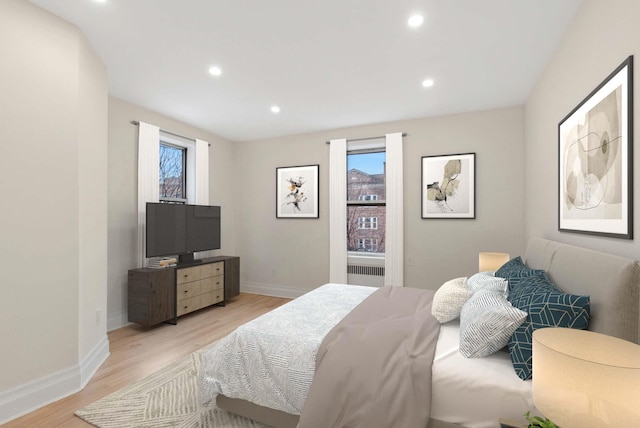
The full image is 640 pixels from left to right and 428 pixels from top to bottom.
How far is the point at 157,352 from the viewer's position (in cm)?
300

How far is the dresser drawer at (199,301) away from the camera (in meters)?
3.89

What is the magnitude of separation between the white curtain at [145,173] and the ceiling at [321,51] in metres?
0.36

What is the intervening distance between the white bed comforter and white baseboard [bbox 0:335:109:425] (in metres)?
1.21

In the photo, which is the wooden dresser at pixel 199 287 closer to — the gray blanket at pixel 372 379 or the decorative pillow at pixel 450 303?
the gray blanket at pixel 372 379

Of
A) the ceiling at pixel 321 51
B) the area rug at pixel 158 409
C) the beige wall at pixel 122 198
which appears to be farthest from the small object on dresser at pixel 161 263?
the ceiling at pixel 321 51

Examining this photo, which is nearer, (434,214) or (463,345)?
(463,345)

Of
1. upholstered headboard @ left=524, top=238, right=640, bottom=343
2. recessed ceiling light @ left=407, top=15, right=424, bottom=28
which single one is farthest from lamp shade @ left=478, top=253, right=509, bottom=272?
recessed ceiling light @ left=407, top=15, right=424, bottom=28

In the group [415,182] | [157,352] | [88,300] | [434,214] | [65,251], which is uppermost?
[415,182]

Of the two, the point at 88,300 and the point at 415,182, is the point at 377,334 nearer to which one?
the point at 88,300

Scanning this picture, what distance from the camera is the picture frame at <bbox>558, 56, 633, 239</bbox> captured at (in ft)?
4.85

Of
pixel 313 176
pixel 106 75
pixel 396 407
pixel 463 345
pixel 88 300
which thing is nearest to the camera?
pixel 396 407

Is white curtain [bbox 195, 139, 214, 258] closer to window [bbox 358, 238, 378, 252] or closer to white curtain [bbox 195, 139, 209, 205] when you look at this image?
white curtain [bbox 195, 139, 209, 205]

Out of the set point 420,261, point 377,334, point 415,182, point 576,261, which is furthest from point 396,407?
point 415,182

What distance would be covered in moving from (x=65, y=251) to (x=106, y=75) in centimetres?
181
